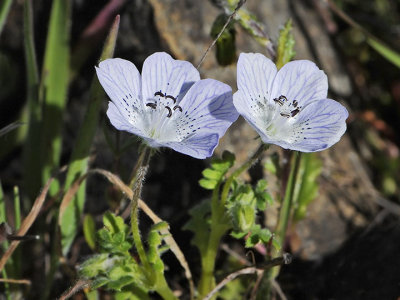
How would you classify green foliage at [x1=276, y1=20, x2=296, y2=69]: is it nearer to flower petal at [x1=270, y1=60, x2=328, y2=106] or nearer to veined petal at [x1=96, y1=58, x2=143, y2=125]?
flower petal at [x1=270, y1=60, x2=328, y2=106]

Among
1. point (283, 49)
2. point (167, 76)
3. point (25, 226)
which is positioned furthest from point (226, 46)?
point (25, 226)

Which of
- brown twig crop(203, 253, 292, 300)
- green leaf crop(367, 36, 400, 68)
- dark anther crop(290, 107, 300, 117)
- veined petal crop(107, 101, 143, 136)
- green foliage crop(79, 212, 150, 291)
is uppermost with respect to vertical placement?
veined petal crop(107, 101, 143, 136)

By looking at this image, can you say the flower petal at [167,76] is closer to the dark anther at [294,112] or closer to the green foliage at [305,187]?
the dark anther at [294,112]

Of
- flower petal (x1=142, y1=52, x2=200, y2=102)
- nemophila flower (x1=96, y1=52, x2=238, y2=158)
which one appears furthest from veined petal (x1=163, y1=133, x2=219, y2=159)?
flower petal (x1=142, y1=52, x2=200, y2=102)

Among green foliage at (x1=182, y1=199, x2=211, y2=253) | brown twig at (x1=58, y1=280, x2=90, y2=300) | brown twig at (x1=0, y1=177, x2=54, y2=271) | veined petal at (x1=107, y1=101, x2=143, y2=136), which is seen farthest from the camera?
green foliage at (x1=182, y1=199, x2=211, y2=253)

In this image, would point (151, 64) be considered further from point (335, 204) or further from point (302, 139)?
point (335, 204)

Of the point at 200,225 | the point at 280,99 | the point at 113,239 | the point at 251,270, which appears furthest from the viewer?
the point at 200,225

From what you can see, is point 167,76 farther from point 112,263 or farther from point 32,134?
point 32,134
